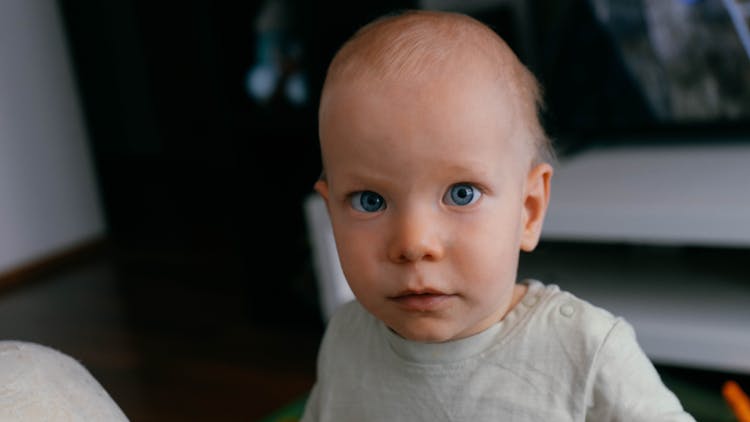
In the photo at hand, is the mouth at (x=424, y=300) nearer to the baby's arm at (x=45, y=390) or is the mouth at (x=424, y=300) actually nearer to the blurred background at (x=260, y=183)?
the baby's arm at (x=45, y=390)

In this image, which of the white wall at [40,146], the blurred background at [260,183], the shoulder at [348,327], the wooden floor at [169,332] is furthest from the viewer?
the white wall at [40,146]

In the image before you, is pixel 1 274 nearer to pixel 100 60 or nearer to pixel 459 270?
pixel 100 60

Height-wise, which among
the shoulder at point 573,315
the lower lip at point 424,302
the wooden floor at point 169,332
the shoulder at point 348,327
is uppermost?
the lower lip at point 424,302

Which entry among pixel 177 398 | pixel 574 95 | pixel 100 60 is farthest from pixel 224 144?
pixel 574 95

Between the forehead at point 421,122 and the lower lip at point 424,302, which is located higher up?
the forehead at point 421,122

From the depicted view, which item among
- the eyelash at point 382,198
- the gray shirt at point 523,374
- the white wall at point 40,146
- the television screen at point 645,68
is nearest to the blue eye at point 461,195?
the eyelash at point 382,198

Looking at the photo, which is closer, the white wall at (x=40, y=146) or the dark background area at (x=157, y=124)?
the white wall at (x=40, y=146)

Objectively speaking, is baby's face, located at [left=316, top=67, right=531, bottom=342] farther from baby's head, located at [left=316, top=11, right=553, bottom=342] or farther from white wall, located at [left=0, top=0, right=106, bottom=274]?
white wall, located at [left=0, top=0, right=106, bottom=274]

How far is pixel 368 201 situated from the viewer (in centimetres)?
63

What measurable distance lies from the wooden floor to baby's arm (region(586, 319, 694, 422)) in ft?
3.63

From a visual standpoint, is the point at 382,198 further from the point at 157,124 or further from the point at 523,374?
the point at 157,124

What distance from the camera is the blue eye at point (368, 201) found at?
2.07ft

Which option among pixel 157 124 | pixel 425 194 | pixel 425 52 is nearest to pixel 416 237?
pixel 425 194

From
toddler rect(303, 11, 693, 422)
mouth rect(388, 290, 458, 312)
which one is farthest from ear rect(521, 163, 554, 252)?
mouth rect(388, 290, 458, 312)
